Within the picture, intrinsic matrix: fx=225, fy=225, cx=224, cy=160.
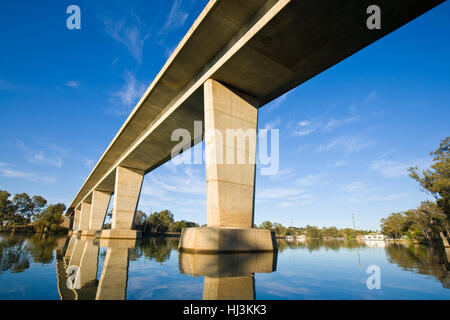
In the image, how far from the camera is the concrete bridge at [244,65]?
7.31 m

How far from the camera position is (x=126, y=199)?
80.5 feet

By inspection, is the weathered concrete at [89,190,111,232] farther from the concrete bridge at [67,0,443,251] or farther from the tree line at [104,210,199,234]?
the concrete bridge at [67,0,443,251]

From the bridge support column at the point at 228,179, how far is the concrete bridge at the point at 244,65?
0.04 m

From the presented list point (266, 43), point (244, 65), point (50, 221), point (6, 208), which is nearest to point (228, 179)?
point (244, 65)

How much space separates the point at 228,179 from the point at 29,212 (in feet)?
319

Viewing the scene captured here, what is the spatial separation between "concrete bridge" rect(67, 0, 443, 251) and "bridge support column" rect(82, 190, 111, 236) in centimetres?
3102

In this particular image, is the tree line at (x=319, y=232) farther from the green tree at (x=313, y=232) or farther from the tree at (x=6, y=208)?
the tree at (x=6, y=208)

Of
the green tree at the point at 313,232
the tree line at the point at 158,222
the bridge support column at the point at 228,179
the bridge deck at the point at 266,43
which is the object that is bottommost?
the green tree at the point at 313,232

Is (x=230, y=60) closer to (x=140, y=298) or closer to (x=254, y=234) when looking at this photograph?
(x=254, y=234)

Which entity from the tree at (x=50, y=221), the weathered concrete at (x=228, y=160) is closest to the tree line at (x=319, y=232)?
the tree at (x=50, y=221)

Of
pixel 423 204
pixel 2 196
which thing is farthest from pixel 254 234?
pixel 2 196

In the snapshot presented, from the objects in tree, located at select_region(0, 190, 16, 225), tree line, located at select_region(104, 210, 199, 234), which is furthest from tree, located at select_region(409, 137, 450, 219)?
tree, located at select_region(0, 190, 16, 225)

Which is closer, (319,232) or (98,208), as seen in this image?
(98,208)

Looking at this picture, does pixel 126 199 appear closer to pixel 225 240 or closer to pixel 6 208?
pixel 225 240
